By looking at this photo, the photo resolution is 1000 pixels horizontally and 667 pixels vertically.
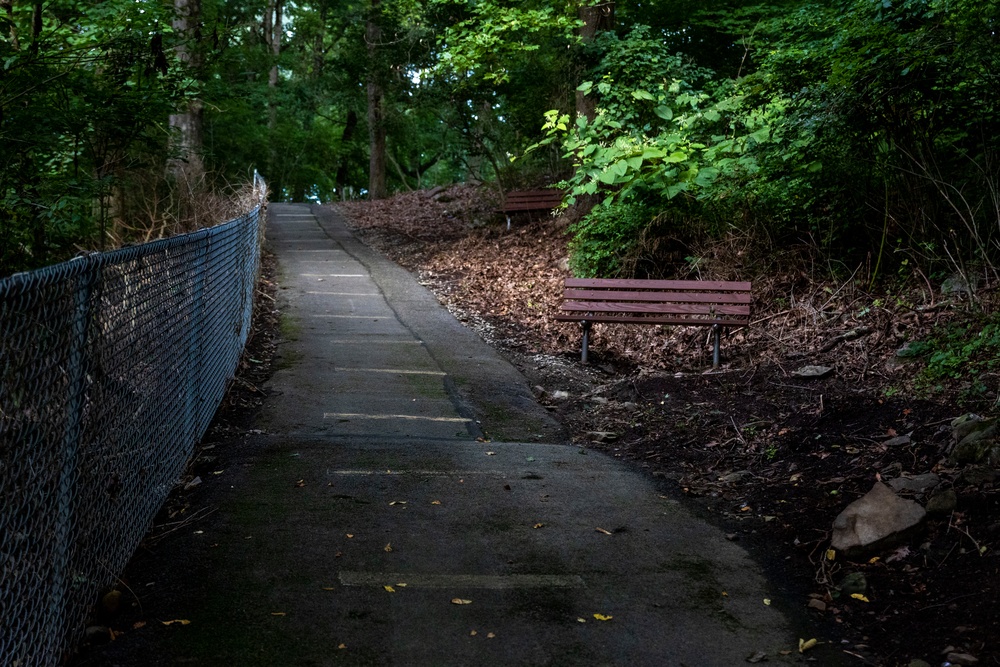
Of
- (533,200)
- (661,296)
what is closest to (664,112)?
(661,296)

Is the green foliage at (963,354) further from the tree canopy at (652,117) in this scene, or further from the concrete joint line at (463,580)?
the concrete joint line at (463,580)

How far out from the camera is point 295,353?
9109 millimetres

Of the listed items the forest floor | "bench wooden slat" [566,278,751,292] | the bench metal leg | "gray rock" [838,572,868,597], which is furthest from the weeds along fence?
the bench metal leg

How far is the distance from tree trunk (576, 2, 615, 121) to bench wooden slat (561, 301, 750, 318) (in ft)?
17.0

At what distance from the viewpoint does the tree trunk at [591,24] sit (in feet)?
45.6

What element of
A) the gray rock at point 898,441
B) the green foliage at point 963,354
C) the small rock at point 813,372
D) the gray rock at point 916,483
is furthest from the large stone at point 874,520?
the small rock at point 813,372

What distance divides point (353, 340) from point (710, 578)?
639cm

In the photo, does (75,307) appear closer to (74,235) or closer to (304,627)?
(304,627)

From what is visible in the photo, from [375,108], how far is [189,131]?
12326 mm

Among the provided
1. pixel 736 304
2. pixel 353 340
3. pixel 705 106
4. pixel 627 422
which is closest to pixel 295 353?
pixel 353 340

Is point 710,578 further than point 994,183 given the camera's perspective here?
No

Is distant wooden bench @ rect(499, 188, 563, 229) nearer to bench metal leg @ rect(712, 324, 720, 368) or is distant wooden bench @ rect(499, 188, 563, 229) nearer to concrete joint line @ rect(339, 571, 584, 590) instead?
bench metal leg @ rect(712, 324, 720, 368)

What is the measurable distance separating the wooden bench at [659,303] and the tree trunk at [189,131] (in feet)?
15.3

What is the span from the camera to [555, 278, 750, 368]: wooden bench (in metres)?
9.13
